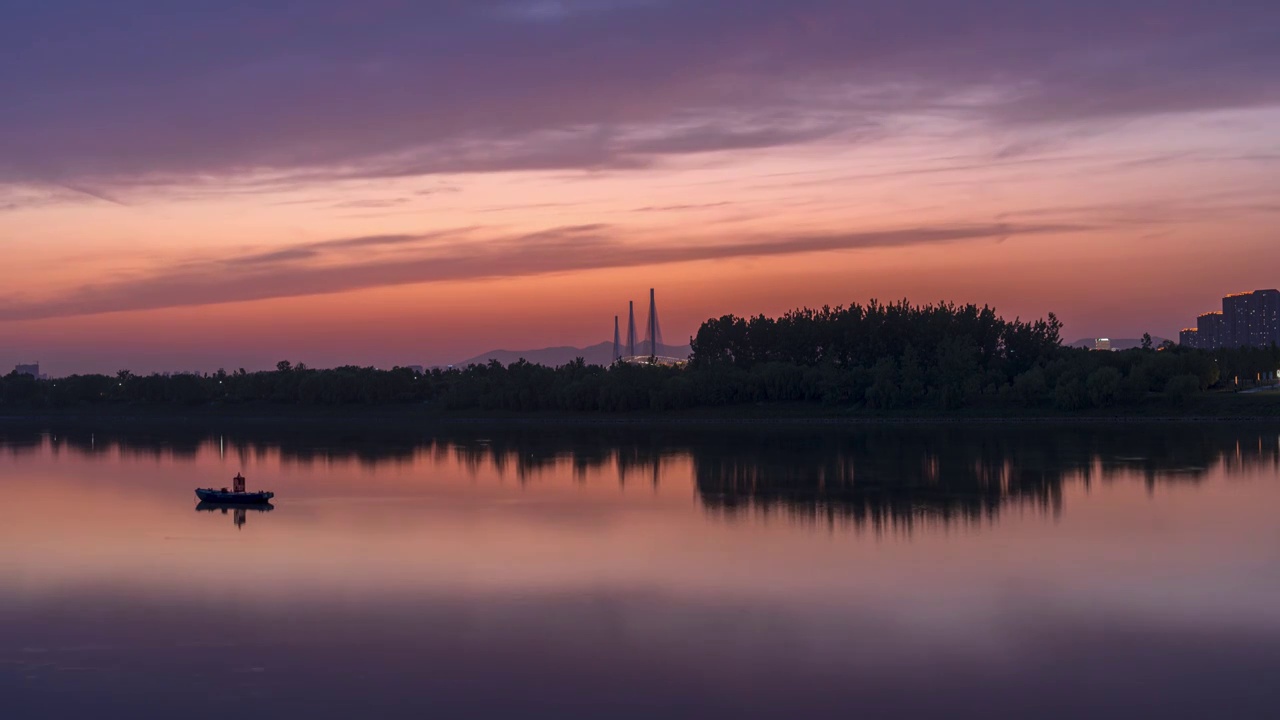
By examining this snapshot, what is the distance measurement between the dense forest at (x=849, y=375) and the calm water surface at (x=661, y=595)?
3723 cm

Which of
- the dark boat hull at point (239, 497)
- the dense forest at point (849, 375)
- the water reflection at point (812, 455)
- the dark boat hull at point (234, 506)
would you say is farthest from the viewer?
the dense forest at point (849, 375)

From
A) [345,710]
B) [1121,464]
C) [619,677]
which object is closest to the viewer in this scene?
[345,710]

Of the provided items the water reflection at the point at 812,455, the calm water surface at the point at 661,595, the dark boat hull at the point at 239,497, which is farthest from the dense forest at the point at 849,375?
the dark boat hull at the point at 239,497

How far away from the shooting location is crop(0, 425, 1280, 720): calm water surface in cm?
1583

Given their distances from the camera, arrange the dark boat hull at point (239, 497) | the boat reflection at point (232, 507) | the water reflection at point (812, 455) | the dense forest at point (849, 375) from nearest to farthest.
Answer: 1. the water reflection at point (812, 455)
2. the boat reflection at point (232, 507)
3. the dark boat hull at point (239, 497)
4. the dense forest at point (849, 375)

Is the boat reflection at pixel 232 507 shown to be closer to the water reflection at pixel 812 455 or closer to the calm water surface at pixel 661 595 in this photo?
the calm water surface at pixel 661 595

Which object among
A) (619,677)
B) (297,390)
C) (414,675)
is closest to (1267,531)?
(619,677)

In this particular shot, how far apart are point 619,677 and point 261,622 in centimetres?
740

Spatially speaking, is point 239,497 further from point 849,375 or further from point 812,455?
point 849,375

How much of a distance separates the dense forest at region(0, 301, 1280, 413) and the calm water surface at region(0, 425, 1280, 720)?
37.2 metres

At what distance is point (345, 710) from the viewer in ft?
49.7

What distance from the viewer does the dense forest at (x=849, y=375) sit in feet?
273

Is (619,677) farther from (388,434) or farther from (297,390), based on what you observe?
(297,390)

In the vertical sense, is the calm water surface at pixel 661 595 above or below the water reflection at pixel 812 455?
below
